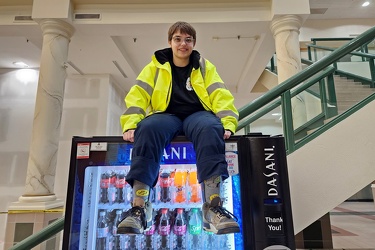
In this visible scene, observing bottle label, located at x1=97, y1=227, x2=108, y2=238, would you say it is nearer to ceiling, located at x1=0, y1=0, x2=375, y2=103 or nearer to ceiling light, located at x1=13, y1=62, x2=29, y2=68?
ceiling, located at x1=0, y1=0, x2=375, y2=103

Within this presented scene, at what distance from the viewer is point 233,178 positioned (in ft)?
4.11

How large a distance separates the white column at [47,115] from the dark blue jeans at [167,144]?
3097 millimetres

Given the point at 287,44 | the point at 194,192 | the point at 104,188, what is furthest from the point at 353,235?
the point at 104,188

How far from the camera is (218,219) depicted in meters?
1.06

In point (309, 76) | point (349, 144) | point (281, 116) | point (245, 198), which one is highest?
point (309, 76)

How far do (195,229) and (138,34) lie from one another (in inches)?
154

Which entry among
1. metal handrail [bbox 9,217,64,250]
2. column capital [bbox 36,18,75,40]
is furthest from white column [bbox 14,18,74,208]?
metal handrail [bbox 9,217,64,250]

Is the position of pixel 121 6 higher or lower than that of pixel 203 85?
higher

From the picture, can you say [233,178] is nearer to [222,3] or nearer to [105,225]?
[105,225]

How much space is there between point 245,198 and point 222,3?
147 inches

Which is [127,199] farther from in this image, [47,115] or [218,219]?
[47,115]

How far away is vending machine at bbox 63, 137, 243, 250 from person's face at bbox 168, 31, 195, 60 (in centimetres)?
55

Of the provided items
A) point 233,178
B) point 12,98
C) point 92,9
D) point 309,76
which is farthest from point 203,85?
point 12,98

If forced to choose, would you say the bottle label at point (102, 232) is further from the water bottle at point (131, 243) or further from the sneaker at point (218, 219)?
the sneaker at point (218, 219)
